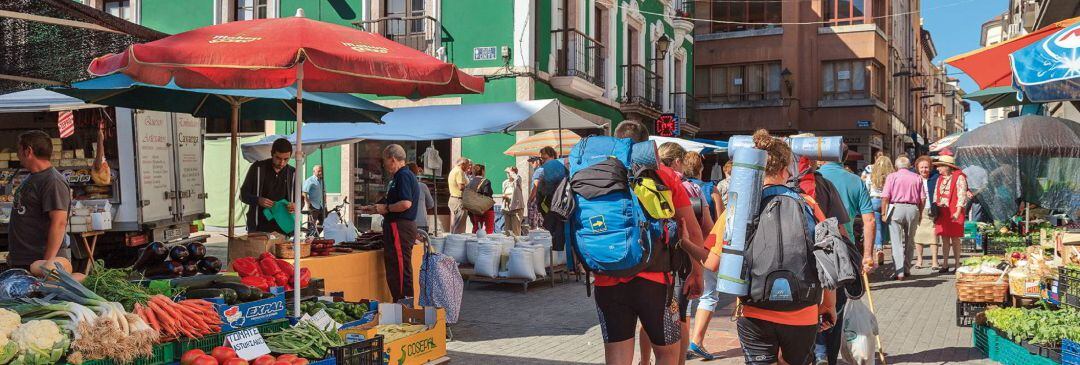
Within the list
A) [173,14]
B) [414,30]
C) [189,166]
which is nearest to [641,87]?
[414,30]

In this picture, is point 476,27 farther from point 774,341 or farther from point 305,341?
point 774,341

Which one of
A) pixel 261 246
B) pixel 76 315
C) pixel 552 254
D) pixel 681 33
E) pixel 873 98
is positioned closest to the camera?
pixel 76 315

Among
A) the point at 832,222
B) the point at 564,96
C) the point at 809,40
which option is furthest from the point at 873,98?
the point at 832,222

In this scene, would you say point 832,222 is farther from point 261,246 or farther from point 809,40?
point 809,40

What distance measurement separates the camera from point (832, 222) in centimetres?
376

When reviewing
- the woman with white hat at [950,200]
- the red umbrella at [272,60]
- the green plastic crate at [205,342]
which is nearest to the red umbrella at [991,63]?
the woman with white hat at [950,200]

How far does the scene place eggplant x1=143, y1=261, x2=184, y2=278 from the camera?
216 inches

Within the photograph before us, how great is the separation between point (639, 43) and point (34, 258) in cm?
2158

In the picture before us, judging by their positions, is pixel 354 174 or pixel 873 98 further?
pixel 873 98

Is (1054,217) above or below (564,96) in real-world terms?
below

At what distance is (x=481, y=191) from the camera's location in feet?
50.2

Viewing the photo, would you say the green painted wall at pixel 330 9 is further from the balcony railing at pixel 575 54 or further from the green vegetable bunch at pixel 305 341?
the green vegetable bunch at pixel 305 341

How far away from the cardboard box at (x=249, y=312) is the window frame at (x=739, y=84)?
31.1 meters

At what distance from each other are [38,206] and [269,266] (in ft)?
5.01
